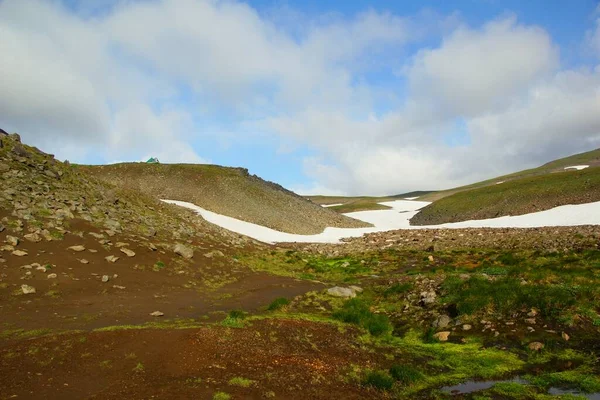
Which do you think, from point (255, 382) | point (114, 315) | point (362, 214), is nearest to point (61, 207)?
point (114, 315)

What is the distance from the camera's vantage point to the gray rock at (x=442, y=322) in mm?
17188

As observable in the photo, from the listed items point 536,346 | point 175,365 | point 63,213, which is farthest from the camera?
point 63,213

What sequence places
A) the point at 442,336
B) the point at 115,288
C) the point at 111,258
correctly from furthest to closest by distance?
the point at 111,258, the point at 115,288, the point at 442,336

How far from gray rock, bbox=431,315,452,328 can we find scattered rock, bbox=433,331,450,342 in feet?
3.01

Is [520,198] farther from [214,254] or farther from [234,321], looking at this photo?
[234,321]

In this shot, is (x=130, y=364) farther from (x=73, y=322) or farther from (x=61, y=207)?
(x=61, y=207)

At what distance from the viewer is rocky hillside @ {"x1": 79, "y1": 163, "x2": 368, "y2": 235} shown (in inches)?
2656

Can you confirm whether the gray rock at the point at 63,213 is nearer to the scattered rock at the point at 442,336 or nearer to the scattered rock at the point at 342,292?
the scattered rock at the point at 342,292

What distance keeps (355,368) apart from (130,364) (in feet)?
23.1

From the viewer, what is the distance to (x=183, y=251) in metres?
28.0

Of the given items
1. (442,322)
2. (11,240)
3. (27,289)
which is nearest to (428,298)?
(442,322)

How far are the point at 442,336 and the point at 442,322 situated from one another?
144cm

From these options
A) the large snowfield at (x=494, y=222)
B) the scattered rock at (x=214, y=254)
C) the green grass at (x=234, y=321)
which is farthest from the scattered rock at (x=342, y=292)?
the large snowfield at (x=494, y=222)

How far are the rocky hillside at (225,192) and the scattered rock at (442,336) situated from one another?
49.0 metres
